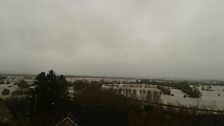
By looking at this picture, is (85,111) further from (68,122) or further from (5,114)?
(5,114)

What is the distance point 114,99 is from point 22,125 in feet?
60.2

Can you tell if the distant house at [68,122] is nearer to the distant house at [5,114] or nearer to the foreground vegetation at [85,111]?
the foreground vegetation at [85,111]

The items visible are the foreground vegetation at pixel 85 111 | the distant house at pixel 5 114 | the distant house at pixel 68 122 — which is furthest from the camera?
the distant house at pixel 5 114

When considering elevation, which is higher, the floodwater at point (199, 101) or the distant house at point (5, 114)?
the floodwater at point (199, 101)

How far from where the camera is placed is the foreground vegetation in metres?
28.5

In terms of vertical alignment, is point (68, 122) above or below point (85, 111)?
below

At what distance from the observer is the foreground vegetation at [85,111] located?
2845 centimetres

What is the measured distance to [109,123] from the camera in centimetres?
2809

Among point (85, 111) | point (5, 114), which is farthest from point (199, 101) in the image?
point (85, 111)

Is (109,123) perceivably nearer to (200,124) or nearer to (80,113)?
(80,113)

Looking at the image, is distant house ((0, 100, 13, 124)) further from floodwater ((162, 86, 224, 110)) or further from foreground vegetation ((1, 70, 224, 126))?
floodwater ((162, 86, 224, 110))

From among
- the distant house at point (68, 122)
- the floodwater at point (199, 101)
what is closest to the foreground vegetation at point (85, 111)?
the distant house at point (68, 122)

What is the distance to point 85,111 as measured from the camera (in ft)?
93.8

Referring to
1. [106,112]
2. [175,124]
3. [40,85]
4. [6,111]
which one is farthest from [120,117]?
[6,111]
